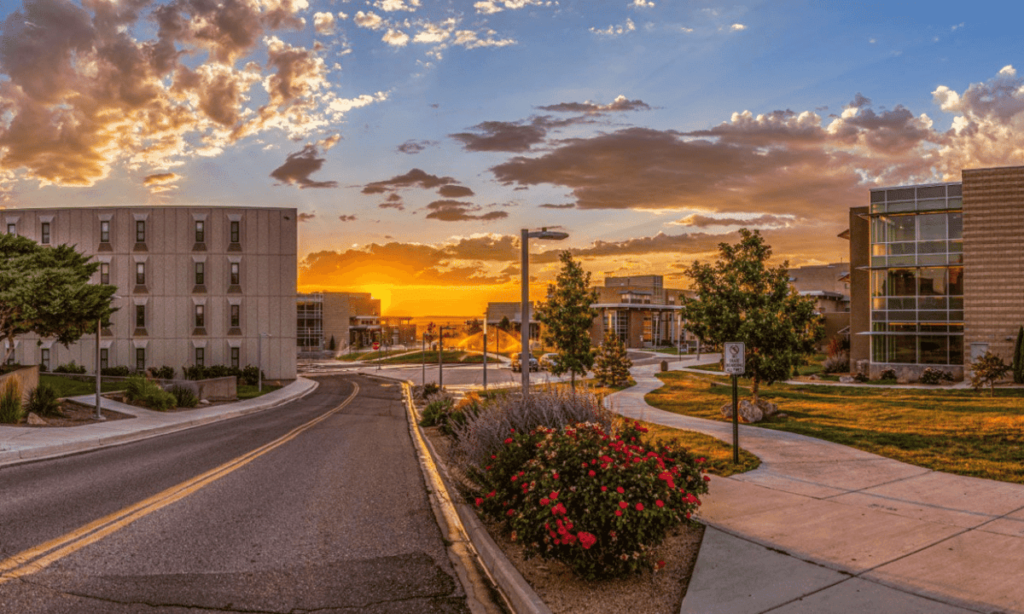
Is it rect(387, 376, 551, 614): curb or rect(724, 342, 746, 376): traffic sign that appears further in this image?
rect(724, 342, 746, 376): traffic sign

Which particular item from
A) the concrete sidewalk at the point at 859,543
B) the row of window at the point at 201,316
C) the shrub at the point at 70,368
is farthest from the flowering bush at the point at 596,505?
the shrub at the point at 70,368

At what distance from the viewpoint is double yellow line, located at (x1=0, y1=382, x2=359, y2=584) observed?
6.91m

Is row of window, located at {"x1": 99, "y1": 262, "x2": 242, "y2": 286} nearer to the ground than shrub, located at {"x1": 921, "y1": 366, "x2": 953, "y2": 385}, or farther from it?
farther from it

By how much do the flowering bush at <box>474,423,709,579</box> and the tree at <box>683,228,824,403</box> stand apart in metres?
13.9

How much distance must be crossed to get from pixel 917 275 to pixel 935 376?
7.11 meters

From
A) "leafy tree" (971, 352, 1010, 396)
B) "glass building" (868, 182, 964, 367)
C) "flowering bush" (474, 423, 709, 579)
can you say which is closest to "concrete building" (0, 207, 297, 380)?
"glass building" (868, 182, 964, 367)

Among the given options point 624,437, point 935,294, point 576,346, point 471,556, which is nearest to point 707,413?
point 576,346

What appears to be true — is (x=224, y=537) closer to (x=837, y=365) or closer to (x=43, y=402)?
(x=43, y=402)

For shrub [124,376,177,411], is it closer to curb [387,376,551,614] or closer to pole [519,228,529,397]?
curb [387,376,551,614]

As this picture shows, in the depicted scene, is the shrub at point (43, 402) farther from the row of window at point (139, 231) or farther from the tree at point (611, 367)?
the row of window at point (139, 231)

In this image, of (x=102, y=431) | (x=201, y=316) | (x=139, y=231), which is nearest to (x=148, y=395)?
(x=102, y=431)

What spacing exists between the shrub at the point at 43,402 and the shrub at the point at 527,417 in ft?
62.6

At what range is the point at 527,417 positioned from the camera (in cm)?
1096

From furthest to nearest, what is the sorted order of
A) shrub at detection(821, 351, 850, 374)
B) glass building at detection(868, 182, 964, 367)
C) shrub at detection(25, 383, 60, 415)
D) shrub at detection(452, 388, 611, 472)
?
shrub at detection(821, 351, 850, 374) < glass building at detection(868, 182, 964, 367) < shrub at detection(25, 383, 60, 415) < shrub at detection(452, 388, 611, 472)
